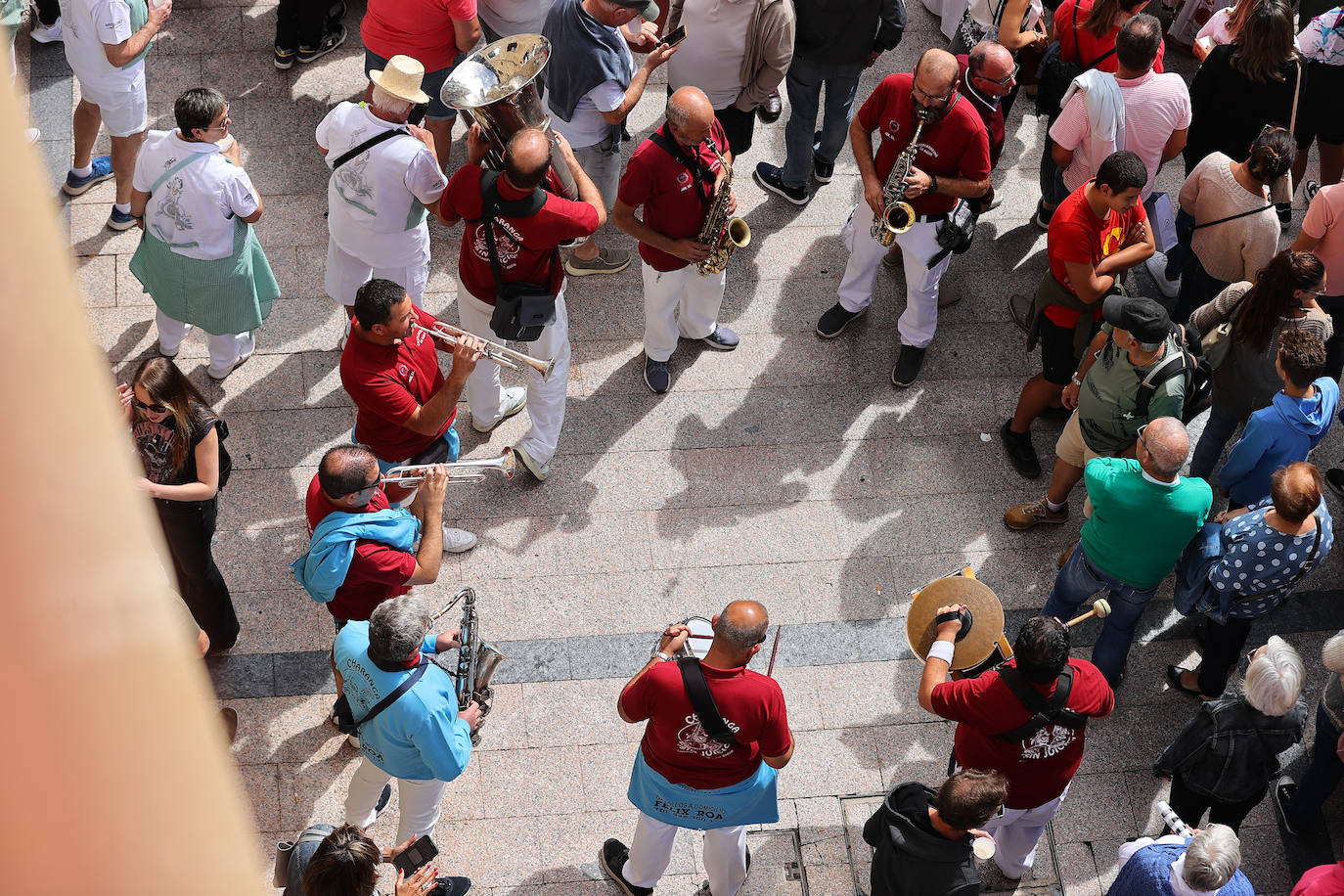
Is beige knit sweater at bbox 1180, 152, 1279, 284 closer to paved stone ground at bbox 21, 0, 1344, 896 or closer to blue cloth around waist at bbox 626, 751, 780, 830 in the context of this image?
paved stone ground at bbox 21, 0, 1344, 896

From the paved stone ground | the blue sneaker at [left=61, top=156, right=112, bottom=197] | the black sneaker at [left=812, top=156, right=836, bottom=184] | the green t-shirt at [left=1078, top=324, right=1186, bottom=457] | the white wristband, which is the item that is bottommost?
the paved stone ground

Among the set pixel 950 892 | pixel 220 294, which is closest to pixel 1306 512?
pixel 950 892

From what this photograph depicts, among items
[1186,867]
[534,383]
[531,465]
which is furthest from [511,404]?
[1186,867]

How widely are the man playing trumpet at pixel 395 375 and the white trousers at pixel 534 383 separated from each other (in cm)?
60

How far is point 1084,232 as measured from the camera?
6.33m

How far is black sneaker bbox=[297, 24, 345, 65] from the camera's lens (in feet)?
28.3

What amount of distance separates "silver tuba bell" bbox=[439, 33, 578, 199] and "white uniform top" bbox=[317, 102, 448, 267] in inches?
13.4

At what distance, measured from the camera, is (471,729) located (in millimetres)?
5043

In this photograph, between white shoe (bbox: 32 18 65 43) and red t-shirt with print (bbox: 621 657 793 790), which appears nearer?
red t-shirt with print (bbox: 621 657 793 790)

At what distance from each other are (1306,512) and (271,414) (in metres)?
5.19

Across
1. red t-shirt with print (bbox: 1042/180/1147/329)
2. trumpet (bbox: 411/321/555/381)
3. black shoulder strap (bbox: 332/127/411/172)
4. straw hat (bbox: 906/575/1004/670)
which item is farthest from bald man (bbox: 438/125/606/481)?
red t-shirt with print (bbox: 1042/180/1147/329)

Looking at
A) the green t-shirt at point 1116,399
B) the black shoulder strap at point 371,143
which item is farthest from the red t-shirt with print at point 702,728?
the black shoulder strap at point 371,143

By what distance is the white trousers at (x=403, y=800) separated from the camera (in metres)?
5.13

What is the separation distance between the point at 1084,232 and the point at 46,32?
6743mm
